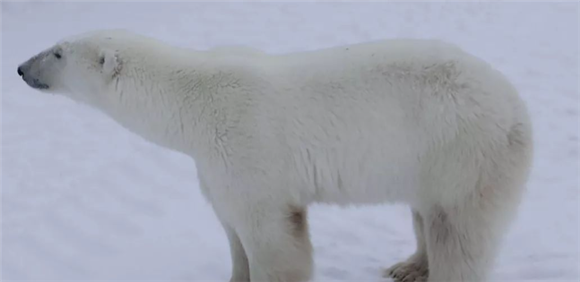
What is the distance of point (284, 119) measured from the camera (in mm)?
3305

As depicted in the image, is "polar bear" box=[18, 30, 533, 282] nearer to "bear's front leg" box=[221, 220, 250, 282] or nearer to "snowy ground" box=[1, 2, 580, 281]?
"bear's front leg" box=[221, 220, 250, 282]

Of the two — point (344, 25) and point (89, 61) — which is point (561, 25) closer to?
point (344, 25)

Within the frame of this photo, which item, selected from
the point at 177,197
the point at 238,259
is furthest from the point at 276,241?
the point at 177,197

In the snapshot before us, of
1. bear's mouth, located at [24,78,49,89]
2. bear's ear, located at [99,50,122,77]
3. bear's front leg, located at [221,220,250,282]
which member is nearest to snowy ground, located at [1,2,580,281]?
bear's front leg, located at [221,220,250,282]

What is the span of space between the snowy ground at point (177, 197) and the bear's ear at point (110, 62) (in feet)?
3.90

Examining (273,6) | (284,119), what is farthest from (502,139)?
(273,6)

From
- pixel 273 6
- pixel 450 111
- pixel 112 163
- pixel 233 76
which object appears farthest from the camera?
pixel 273 6

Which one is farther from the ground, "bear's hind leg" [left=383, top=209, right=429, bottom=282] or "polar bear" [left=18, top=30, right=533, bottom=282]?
"polar bear" [left=18, top=30, right=533, bottom=282]

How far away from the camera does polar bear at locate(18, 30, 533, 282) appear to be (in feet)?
10.6

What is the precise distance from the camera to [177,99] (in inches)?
136

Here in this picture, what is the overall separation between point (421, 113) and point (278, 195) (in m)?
0.68

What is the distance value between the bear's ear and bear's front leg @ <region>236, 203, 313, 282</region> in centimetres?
84

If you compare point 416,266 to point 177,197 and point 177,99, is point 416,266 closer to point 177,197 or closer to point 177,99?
point 177,99

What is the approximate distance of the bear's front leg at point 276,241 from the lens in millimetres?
3338
